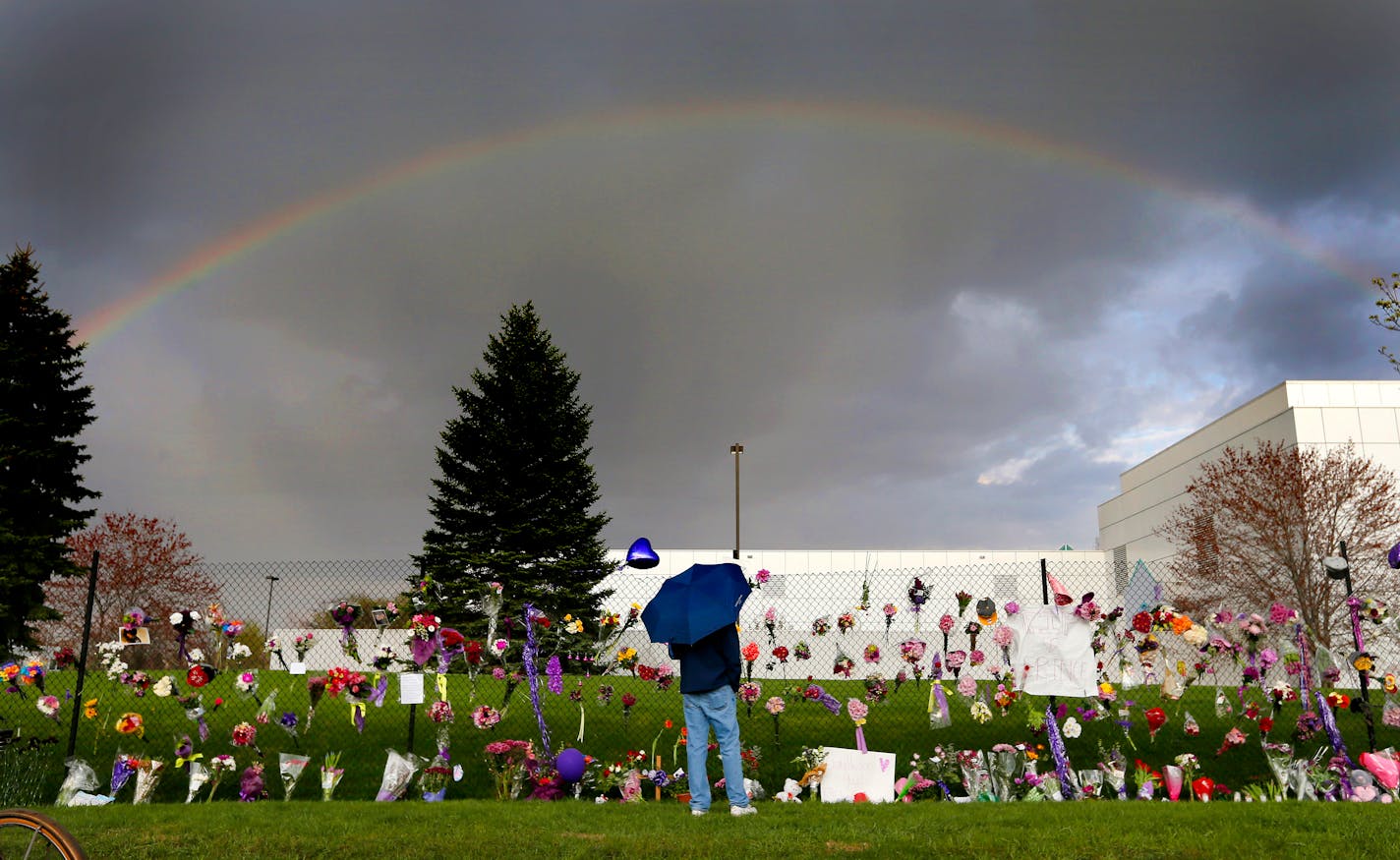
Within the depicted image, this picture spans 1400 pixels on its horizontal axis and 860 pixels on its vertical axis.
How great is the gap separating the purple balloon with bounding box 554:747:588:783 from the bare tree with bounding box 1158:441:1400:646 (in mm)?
20025

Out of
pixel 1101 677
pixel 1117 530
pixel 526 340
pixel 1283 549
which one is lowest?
pixel 1101 677

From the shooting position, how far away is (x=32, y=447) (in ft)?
74.0

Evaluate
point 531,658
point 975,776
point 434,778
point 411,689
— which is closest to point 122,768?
point 411,689

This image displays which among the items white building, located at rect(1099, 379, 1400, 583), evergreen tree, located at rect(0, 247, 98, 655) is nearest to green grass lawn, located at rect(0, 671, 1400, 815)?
evergreen tree, located at rect(0, 247, 98, 655)

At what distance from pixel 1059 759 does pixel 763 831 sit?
3.47m

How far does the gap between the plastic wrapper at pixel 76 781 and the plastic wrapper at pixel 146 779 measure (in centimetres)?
44

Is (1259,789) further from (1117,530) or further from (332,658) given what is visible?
(1117,530)

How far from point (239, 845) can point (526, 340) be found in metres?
24.2

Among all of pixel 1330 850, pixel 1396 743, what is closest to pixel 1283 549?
pixel 1396 743

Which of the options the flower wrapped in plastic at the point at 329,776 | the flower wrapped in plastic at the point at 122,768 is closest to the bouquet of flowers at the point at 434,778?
the flower wrapped in plastic at the point at 329,776

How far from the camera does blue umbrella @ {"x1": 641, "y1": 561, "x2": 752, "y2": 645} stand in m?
6.71

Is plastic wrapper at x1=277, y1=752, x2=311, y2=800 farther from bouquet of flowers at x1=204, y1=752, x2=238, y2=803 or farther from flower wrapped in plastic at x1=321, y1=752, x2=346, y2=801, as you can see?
bouquet of flowers at x1=204, y1=752, x2=238, y2=803

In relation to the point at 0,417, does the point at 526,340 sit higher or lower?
higher

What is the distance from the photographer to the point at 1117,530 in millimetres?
43188
